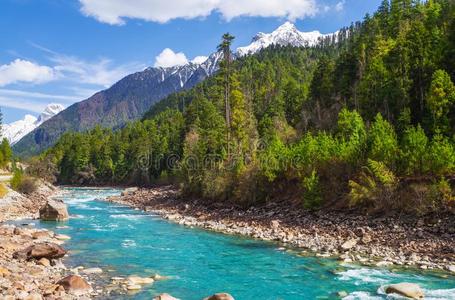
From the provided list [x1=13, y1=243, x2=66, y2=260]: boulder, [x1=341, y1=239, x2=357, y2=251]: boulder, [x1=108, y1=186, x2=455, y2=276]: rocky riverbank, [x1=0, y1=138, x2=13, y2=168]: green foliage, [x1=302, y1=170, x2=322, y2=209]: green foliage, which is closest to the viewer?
[x1=13, y1=243, x2=66, y2=260]: boulder

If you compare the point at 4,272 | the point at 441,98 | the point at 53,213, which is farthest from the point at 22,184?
the point at 441,98

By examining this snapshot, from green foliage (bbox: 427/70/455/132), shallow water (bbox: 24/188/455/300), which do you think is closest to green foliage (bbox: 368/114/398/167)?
green foliage (bbox: 427/70/455/132)

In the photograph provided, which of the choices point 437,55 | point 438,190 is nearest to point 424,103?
point 437,55

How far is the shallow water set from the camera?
1845 centimetres

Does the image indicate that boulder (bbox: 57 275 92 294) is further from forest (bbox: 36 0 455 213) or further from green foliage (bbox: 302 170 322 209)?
green foliage (bbox: 302 170 322 209)

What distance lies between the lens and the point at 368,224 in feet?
96.7

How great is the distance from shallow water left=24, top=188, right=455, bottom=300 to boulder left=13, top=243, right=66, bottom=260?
85cm

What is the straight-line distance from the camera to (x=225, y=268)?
75.6 feet

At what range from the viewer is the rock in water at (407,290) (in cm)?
1698

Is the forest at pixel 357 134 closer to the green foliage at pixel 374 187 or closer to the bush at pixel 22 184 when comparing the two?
the green foliage at pixel 374 187

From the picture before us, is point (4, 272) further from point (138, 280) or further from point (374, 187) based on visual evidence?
point (374, 187)

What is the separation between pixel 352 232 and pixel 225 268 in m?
10.0

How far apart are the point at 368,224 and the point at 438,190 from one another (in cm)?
494

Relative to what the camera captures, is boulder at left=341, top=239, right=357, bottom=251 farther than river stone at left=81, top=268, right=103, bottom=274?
Yes
